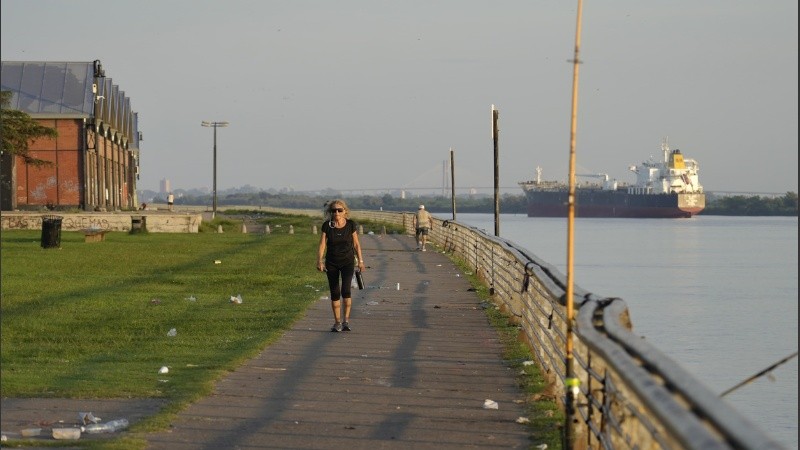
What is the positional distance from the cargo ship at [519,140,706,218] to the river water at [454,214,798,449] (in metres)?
91.8

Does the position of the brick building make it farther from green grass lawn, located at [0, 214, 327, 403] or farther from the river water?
green grass lawn, located at [0, 214, 327, 403]

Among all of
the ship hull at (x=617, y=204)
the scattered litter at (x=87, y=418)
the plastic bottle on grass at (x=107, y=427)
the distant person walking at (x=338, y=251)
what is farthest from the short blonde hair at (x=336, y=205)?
the ship hull at (x=617, y=204)

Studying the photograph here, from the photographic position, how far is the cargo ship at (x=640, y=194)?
555ft

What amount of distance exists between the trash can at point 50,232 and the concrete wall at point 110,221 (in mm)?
13054

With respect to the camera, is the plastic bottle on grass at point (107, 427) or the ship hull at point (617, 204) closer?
the plastic bottle on grass at point (107, 427)

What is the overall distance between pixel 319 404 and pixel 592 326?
3.38 metres

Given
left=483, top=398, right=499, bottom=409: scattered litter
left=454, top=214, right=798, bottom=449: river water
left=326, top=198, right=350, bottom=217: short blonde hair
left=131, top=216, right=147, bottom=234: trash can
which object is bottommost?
left=454, top=214, right=798, bottom=449: river water

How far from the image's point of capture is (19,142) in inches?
1790

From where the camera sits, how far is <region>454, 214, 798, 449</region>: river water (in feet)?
64.7

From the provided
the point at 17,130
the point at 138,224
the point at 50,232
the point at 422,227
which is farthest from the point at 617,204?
the point at 50,232

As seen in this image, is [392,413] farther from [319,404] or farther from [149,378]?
[149,378]

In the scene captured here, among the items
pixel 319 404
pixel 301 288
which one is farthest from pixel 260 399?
pixel 301 288

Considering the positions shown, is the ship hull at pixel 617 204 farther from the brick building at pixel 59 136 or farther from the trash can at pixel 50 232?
the trash can at pixel 50 232

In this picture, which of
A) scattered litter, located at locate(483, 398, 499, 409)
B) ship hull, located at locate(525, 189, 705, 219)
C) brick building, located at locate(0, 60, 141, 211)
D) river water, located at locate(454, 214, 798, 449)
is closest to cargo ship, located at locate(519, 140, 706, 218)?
ship hull, located at locate(525, 189, 705, 219)
